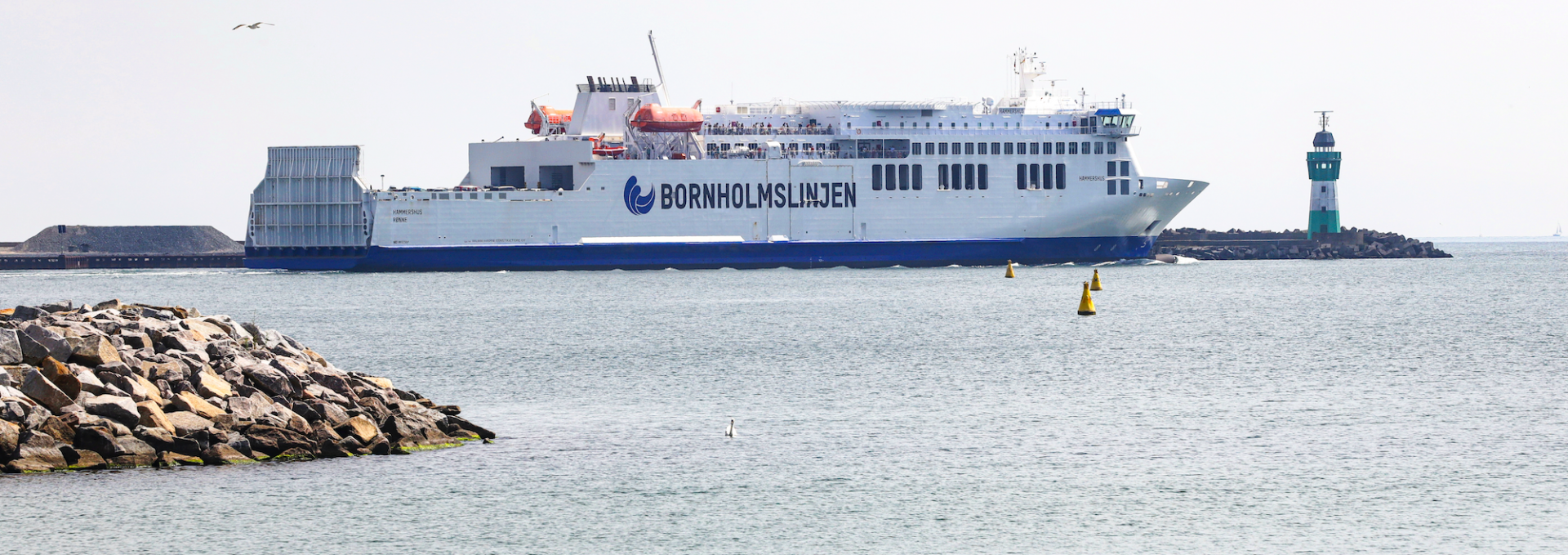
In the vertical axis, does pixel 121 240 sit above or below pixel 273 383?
above

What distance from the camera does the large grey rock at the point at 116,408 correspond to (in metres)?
14.1

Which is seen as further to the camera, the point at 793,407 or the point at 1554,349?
the point at 1554,349

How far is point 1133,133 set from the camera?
2382 inches

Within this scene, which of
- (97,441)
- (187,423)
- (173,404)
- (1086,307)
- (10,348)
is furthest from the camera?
(1086,307)

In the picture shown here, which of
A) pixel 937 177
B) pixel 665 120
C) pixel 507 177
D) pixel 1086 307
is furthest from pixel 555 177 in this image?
pixel 1086 307

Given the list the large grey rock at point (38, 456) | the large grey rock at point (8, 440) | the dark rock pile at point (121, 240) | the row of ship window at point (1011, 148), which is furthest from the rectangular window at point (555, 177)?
the large grey rock at point (8, 440)

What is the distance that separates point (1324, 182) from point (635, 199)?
41.6m

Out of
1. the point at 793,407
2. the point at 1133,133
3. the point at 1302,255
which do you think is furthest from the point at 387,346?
the point at 1302,255

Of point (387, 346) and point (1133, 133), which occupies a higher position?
point (1133, 133)

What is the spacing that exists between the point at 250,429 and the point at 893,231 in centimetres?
4427

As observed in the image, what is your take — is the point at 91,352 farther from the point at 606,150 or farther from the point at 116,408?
the point at 606,150

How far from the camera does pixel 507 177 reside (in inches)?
2275

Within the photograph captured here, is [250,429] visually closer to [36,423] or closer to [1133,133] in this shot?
[36,423]

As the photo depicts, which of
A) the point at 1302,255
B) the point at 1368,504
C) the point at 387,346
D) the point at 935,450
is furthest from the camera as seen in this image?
the point at 1302,255
